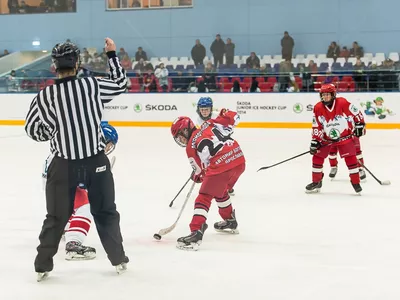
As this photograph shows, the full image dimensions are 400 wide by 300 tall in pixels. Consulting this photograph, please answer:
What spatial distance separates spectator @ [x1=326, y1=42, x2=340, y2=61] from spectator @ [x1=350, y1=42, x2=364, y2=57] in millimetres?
320

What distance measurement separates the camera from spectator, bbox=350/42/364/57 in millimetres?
15570

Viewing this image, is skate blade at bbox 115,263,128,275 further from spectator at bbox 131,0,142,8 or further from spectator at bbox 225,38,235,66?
spectator at bbox 131,0,142,8

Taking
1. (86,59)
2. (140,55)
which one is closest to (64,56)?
(86,59)

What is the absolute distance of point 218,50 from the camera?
16.5 meters

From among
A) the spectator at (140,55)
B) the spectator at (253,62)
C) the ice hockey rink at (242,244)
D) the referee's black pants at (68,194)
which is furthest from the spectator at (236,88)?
the referee's black pants at (68,194)

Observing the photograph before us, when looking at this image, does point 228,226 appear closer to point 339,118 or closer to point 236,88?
point 339,118

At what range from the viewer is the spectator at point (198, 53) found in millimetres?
16625

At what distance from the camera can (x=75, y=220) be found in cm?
371

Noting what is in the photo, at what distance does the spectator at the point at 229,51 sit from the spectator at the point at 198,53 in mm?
622

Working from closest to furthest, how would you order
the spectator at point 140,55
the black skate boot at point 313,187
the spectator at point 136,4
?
the black skate boot at point 313,187
the spectator at point 140,55
the spectator at point 136,4

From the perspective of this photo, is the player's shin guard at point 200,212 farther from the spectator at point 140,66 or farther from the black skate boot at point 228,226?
the spectator at point 140,66

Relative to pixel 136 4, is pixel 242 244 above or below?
below

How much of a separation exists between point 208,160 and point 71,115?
1219 mm

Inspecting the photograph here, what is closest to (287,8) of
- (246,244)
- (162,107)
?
(162,107)
